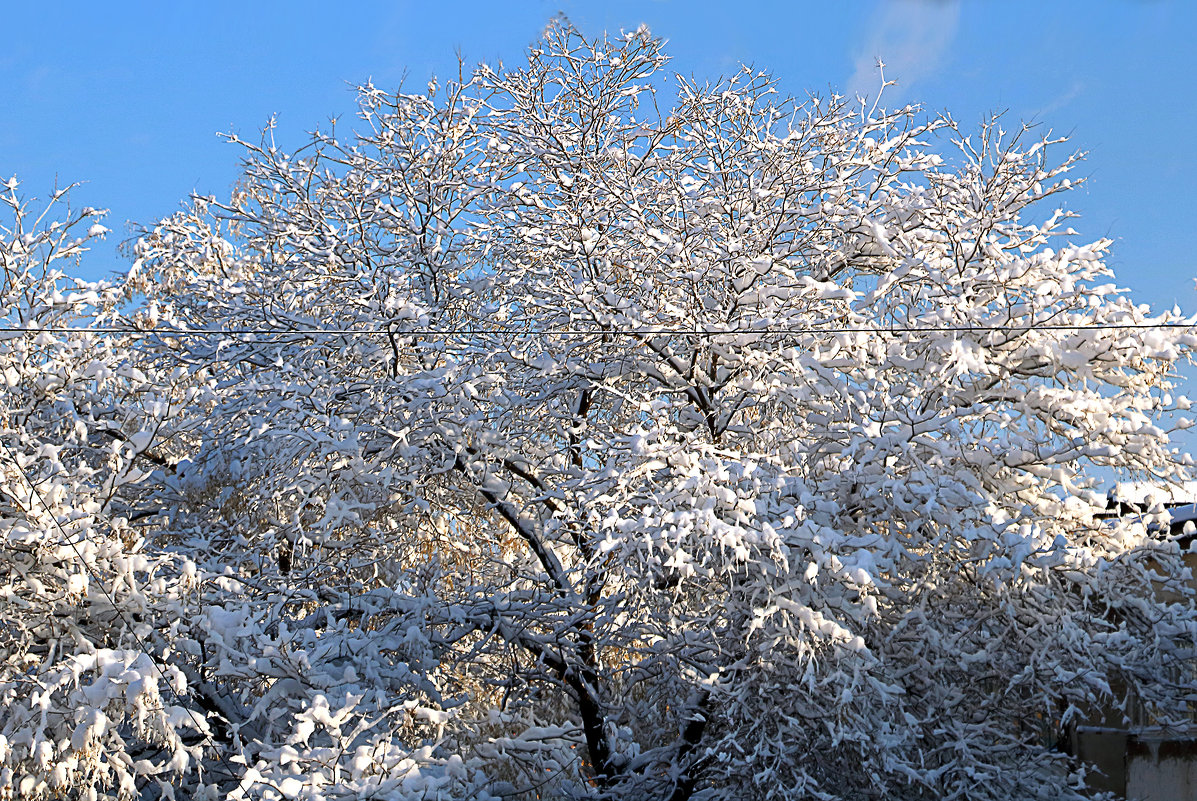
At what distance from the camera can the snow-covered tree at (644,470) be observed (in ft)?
27.5

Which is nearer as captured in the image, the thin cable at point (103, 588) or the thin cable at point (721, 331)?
the thin cable at point (103, 588)

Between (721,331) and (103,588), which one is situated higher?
(721,331)

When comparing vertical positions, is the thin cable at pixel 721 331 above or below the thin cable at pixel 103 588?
above

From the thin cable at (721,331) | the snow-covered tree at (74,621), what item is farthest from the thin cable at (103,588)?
the thin cable at (721,331)

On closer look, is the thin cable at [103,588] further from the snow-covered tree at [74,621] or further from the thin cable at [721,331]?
Result: the thin cable at [721,331]

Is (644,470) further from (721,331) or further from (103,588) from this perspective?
(103,588)

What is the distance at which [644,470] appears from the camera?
8641 mm

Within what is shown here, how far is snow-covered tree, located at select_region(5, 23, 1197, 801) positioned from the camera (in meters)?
8.38

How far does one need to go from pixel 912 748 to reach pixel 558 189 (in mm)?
5747

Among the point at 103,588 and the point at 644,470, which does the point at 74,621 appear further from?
the point at 644,470

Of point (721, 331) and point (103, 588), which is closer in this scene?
point (103, 588)

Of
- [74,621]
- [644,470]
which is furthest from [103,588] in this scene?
[644,470]

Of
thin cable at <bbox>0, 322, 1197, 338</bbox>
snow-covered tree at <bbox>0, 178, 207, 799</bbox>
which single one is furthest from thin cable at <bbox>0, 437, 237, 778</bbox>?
thin cable at <bbox>0, 322, 1197, 338</bbox>

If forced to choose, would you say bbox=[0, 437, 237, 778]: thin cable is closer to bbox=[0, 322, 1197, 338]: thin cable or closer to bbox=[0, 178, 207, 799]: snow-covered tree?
bbox=[0, 178, 207, 799]: snow-covered tree
